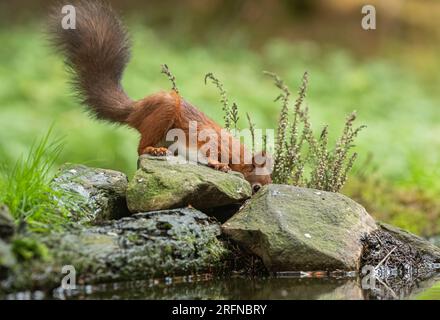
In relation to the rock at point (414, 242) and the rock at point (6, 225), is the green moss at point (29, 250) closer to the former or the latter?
the rock at point (6, 225)

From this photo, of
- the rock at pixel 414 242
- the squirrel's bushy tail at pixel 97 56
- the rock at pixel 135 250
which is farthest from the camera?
the squirrel's bushy tail at pixel 97 56

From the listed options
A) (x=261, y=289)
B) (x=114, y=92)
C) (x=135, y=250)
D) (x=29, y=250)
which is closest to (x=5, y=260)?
(x=29, y=250)

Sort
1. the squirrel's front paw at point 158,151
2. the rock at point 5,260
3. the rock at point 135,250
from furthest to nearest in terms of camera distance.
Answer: the squirrel's front paw at point 158,151, the rock at point 135,250, the rock at point 5,260

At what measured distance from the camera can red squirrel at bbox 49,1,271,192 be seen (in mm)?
6004

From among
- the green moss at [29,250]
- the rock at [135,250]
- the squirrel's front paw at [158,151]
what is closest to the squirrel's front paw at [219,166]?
the squirrel's front paw at [158,151]

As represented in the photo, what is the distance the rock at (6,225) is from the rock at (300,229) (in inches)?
63.8

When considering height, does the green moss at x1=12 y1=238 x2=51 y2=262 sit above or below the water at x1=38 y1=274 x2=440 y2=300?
above

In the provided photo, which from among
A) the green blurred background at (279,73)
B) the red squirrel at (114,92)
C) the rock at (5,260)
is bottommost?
the rock at (5,260)

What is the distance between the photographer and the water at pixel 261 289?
14.4 feet

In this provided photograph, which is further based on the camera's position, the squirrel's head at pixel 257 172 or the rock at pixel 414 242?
Result: the squirrel's head at pixel 257 172

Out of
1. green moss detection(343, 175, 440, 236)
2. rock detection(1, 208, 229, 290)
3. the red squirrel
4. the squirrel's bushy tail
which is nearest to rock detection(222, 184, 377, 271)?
rock detection(1, 208, 229, 290)

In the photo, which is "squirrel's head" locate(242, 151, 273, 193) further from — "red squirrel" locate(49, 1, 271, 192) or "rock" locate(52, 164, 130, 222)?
"rock" locate(52, 164, 130, 222)

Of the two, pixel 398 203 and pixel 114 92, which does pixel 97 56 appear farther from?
pixel 398 203

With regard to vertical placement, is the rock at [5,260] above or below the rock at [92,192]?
below
